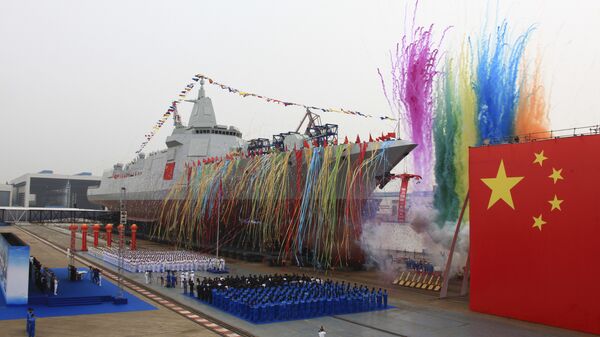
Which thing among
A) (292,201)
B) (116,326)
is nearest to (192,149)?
(292,201)

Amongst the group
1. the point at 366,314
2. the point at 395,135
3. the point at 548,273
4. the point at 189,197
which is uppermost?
the point at 395,135

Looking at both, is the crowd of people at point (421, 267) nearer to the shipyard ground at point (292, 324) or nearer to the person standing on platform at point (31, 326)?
the shipyard ground at point (292, 324)

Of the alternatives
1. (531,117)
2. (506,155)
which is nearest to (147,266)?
(506,155)

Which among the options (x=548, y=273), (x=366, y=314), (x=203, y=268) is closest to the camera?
(x=548, y=273)

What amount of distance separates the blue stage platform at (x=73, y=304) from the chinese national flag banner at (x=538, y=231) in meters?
13.2

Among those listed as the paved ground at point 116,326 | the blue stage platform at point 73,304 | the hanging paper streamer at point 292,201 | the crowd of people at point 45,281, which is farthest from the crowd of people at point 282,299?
the hanging paper streamer at point 292,201

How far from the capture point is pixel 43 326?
15.1m

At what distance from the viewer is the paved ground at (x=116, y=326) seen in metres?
14.4

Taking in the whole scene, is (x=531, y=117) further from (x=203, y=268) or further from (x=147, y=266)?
(x=147, y=266)

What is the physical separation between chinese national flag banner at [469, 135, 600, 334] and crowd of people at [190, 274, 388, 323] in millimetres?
4468

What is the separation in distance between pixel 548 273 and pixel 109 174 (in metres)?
69.8

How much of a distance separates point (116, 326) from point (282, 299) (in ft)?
19.2

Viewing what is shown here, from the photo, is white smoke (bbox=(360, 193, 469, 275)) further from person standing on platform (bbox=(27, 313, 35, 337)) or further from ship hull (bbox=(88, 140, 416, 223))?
person standing on platform (bbox=(27, 313, 35, 337))

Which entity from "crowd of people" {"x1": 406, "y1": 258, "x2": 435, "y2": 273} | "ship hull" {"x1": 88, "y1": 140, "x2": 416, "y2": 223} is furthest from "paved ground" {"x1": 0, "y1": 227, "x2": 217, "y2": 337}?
"ship hull" {"x1": 88, "y1": 140, "x2": 416, "y2": 223}
